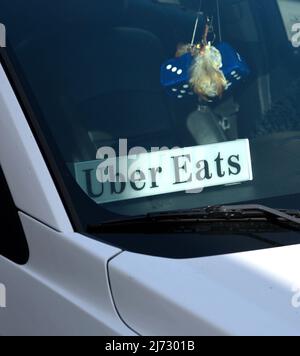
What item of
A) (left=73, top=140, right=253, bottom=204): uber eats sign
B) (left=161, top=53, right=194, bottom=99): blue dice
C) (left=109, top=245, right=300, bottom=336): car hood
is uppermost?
(left=161, top=53, right=194, bottom=99): blue dice

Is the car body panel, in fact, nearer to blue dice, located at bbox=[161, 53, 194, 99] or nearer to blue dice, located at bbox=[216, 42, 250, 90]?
blue dice, located at bbox=[161, 53, 194, 99]

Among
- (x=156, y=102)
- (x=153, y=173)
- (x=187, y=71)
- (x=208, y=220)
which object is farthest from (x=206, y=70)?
(x=208, y=220)

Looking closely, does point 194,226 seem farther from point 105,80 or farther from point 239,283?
point 105,80

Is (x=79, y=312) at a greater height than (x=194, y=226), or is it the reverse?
(x=194, y=226)

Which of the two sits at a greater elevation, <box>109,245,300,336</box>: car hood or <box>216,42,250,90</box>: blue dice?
<box>216,42,250,90</box>: blue dice

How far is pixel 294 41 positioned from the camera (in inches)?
95.8

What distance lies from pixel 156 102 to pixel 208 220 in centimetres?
45

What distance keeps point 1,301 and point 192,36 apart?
1.02m

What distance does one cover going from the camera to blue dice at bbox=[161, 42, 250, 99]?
2.13 metres

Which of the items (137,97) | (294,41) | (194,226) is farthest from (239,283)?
(294,41)

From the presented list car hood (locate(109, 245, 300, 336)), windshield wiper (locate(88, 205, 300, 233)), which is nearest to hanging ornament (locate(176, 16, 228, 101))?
windshield wiper (locate(88, 205, 300, 233))

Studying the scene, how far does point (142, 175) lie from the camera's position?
1909mm

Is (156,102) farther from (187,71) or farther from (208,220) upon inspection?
(208,220)

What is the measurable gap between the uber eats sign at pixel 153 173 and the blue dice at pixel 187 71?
0.80 ft
